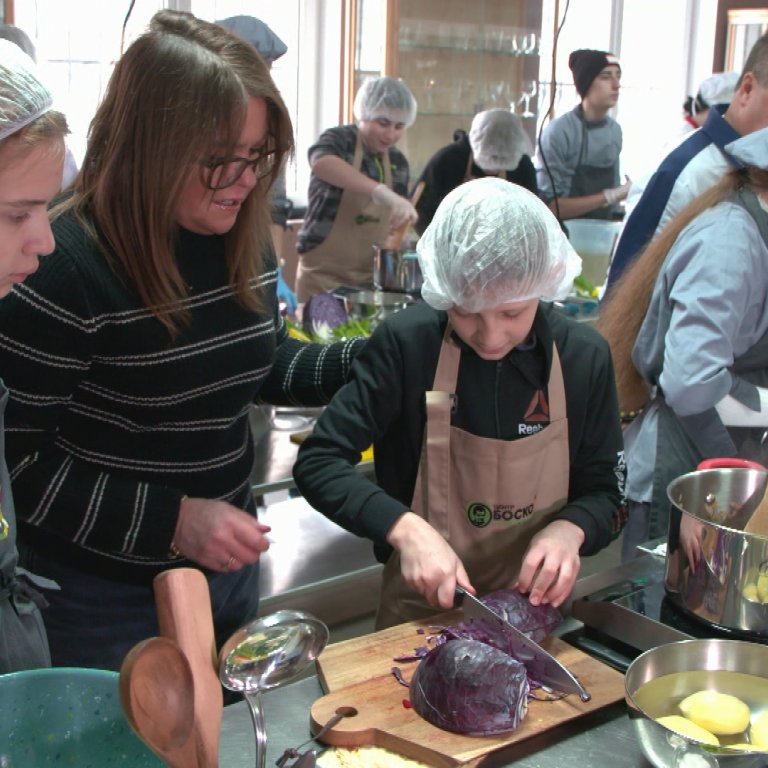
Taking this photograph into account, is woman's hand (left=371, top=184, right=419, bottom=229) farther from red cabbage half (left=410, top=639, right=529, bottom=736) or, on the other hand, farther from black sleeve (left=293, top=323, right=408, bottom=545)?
red cabbage half (left=410, top=639, right=529, bottom=736)

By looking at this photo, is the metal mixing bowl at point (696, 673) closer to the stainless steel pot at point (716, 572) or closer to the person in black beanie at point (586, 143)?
the stainless steel pot at point (716, 572)

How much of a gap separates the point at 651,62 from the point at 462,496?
21.1 feet

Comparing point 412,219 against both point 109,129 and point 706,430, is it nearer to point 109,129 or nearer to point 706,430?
point 706,430

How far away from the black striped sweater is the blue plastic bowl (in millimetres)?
391

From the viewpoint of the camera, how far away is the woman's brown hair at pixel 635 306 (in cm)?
178

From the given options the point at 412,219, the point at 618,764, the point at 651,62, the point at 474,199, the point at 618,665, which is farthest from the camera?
the point at 651,62

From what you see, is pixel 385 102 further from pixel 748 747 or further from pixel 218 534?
pixel 748 747

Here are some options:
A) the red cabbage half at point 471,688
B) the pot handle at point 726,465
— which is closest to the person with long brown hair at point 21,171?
the red cabbage half at point 471,688

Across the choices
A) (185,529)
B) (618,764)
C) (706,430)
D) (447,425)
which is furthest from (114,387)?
(706,430)

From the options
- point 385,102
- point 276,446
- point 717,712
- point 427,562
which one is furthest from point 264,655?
point 385,102

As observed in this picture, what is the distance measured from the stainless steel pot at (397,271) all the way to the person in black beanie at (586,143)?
2.14 metres

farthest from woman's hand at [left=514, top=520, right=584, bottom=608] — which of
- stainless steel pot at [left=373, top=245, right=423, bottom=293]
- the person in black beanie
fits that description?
the person in black beanie

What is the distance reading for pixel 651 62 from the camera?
708 centimetres

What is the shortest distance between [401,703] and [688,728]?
29 centimetres
